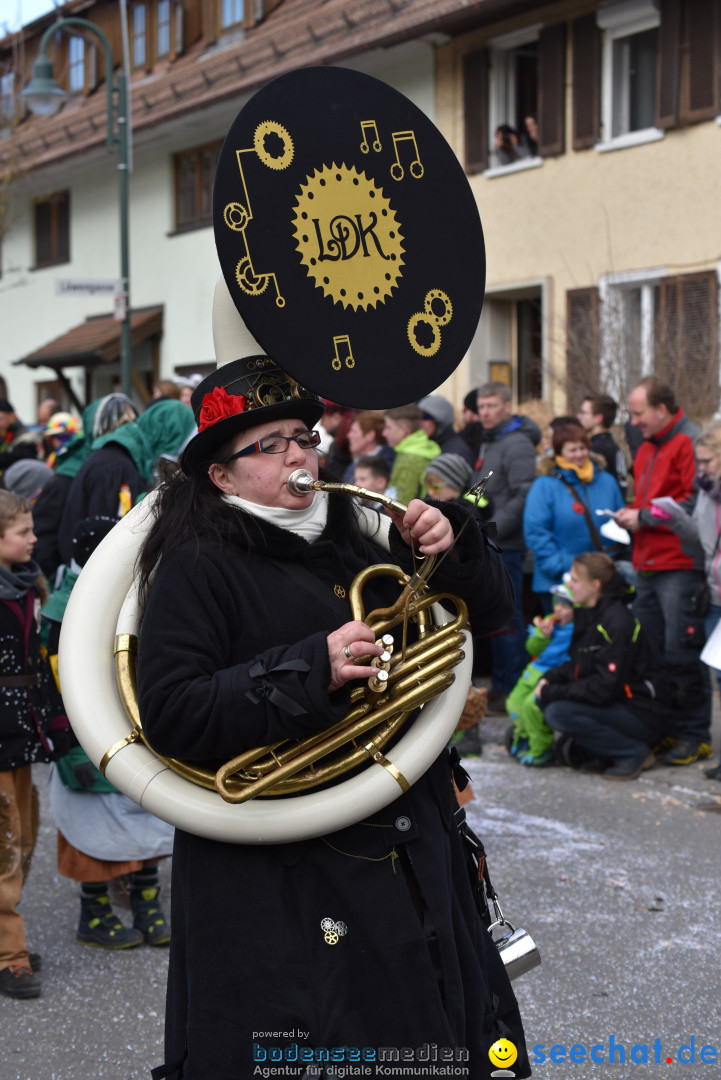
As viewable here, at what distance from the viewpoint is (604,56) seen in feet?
44.1

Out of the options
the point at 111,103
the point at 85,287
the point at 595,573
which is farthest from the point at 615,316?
the point at 595,573

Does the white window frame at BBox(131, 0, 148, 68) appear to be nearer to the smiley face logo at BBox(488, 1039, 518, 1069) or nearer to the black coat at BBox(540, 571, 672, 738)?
the black coat at BBox(540, 571, 672, 738)

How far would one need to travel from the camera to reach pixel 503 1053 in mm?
2365

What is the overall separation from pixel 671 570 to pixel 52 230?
764 inches

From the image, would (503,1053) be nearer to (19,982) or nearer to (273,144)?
(273,144)

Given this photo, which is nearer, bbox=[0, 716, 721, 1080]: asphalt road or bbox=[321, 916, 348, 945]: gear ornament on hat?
bbox=[321, 916, 348, 945]: gear ornament on hat

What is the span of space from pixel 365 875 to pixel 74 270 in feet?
71.0

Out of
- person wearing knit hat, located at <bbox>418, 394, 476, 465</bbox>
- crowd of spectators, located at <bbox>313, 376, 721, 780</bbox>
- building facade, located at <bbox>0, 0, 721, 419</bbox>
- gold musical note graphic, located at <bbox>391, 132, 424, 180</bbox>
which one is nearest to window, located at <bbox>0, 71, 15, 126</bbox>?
building facade, located at <bbox>0, 0, 721, 419</bbox>

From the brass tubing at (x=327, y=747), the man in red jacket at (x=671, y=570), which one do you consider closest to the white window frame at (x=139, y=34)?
the man in red jacket at (x=671, y=570)

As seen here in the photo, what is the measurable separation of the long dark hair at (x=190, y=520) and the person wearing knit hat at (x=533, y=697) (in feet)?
13.7

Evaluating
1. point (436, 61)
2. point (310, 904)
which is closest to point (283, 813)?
point (310, 904)

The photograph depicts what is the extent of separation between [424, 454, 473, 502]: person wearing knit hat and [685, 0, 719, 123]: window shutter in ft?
24.3

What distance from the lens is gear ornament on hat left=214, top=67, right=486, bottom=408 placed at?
7.11 feet

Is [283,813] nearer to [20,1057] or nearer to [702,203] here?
[20,1057]
